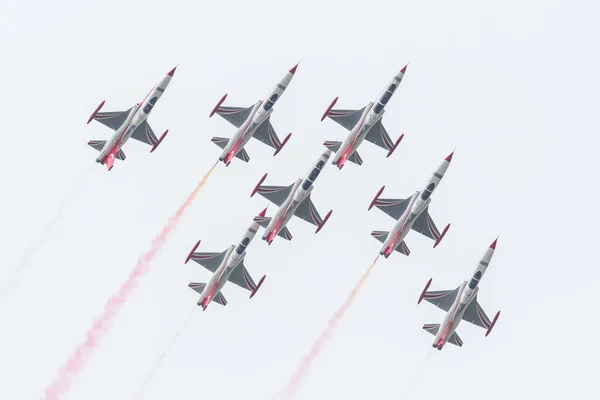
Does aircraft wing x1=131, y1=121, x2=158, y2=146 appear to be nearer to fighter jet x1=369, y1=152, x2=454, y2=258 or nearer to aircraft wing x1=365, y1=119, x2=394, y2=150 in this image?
aircraft wing x1=365, y1=119, x2=394, y2=150

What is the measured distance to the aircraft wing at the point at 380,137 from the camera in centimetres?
11862

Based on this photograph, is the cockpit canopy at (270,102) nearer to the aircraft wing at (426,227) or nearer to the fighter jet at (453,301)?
the aircraft wing at (426,227)

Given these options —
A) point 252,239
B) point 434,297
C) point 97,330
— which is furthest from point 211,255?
point 434,297

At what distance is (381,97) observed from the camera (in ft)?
376

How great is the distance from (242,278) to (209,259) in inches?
136

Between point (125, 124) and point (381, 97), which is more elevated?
point (381, 97)

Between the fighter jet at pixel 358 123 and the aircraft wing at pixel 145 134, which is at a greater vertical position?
the fighter jet at pixel 358 123

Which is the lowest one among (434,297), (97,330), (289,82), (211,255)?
(97,330)

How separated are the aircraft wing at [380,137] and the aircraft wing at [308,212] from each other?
7750 mm

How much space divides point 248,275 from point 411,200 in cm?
1534

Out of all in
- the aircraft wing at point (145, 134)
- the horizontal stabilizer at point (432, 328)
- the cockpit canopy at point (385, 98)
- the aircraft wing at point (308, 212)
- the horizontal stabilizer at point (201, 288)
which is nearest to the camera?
the horizontal stabilizer at point (201, 288)

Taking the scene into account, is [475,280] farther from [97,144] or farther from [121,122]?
[97,144]

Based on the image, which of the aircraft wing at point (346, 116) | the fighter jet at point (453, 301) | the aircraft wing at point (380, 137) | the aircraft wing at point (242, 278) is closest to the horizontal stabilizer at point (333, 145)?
the aircraft wing at point (346, 116)

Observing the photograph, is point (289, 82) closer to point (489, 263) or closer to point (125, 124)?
point (125, 124)
